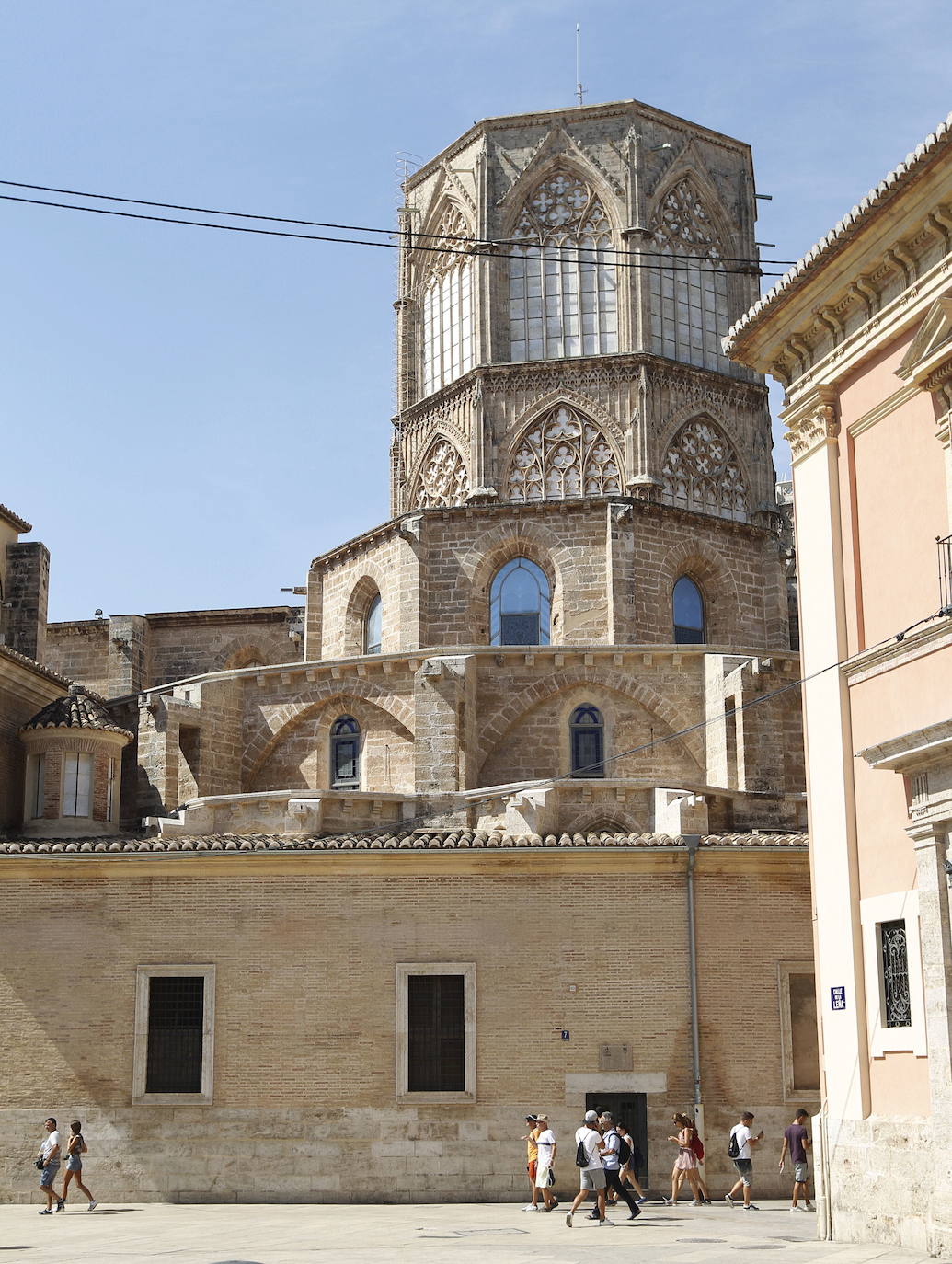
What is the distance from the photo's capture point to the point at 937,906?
1396 centimetres

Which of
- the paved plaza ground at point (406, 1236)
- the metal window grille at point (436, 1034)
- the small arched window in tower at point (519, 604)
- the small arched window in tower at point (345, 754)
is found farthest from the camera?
the small arched window in tower at point (519, 604)

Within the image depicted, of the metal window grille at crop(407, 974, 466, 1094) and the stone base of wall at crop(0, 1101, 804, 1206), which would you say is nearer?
the stone base of wall at crop(0, 1101, 804, 1206)

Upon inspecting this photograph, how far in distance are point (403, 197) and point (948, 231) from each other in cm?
2724

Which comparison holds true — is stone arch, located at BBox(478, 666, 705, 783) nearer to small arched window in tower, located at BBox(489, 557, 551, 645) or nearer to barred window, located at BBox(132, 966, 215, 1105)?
small arched window in tower, located at BBox(489, 557, 551, 645)

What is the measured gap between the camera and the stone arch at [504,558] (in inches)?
1266

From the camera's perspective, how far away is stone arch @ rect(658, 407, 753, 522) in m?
35.8

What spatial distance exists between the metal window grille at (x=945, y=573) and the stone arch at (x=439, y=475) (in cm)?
2236

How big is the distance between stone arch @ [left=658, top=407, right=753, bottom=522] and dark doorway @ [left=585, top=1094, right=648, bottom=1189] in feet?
55.0

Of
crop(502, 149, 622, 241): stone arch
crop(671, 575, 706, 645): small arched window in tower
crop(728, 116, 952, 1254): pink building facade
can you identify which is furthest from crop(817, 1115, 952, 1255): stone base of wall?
crop(502, 149, 622, 241): stone arch

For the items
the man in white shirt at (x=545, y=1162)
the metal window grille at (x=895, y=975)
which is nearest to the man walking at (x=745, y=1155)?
the man in white shirt at (x=545, y=1162)

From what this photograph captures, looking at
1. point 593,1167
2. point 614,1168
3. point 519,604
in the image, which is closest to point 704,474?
point 519,604

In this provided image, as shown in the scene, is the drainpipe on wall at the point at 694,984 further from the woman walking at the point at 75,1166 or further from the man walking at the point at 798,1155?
the woman walking at the point at 75,1166

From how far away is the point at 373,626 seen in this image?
1337 inches

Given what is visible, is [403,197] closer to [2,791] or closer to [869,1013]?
[2,791]
